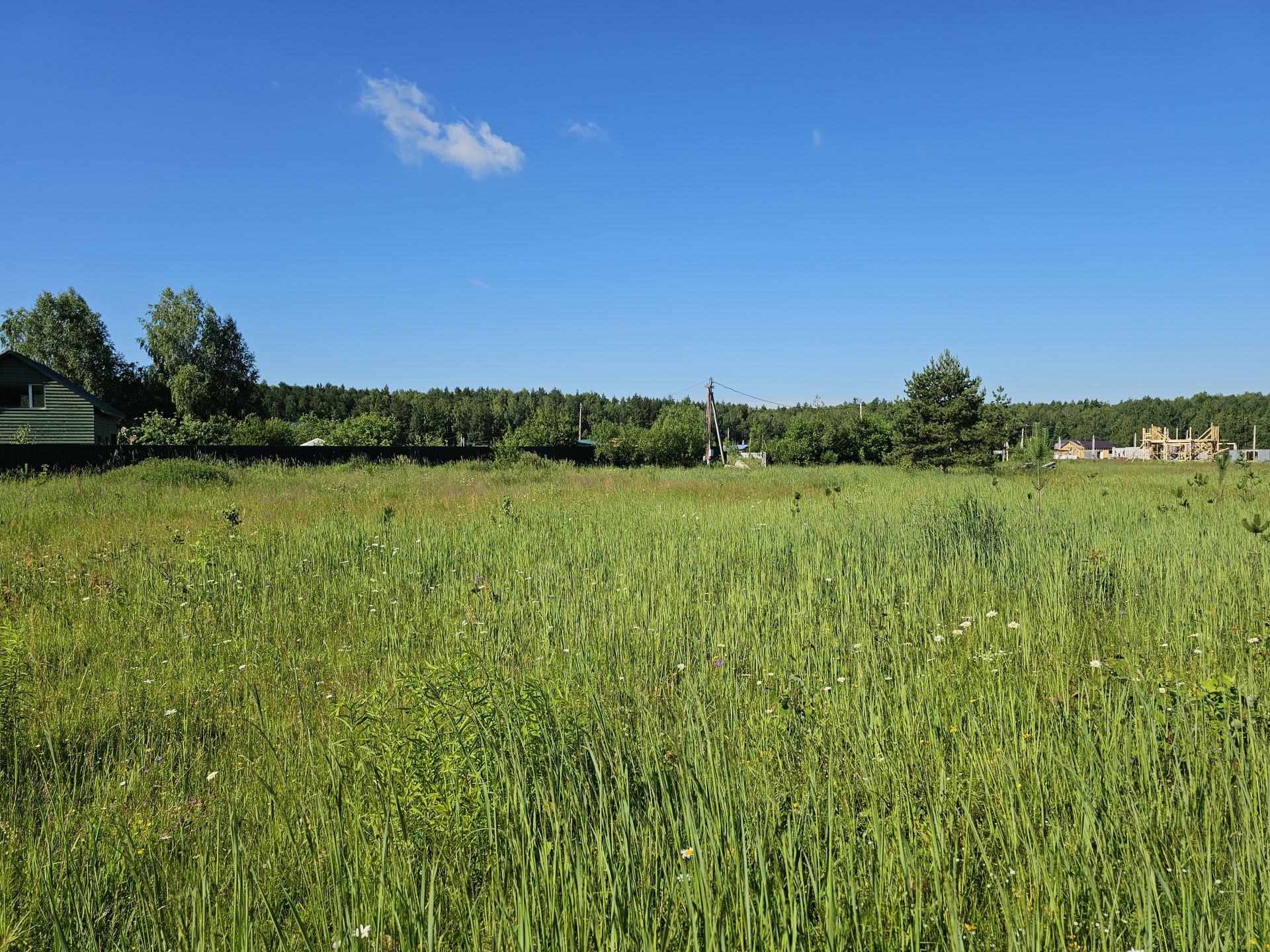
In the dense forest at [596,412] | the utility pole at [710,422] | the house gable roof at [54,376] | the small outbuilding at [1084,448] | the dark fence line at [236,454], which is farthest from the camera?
the dense forest at [596,412]

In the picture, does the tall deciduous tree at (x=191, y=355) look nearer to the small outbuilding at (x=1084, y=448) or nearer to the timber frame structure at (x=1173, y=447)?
the timber frame structure at (x=1173, y=447)

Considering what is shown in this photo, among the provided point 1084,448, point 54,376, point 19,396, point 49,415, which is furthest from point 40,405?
point 1084,448

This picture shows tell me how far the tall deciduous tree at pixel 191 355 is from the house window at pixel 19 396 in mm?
17327

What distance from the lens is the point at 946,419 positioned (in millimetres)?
33250

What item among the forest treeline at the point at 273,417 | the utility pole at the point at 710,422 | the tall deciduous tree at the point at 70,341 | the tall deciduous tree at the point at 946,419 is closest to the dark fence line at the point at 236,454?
the forest treeline at the point at 273,417

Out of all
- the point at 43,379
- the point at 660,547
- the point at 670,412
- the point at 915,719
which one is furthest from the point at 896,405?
the point at 43,379

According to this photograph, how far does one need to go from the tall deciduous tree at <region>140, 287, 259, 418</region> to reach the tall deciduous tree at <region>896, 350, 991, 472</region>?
4905 cm

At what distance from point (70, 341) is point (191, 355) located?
7.47 meters

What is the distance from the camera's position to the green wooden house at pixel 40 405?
3014 centimetres

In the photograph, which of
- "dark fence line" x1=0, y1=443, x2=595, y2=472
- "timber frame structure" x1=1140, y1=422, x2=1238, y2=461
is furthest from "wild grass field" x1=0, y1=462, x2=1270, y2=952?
"timber frame structure" x1=1140, y1=422, x2=1238, y2=461

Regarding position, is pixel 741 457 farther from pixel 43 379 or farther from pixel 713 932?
pixel 713 932

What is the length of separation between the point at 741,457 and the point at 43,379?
1772 inches

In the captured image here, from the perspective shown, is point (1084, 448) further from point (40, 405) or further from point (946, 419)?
point (40, 405)

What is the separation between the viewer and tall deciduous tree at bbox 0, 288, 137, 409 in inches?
1834
